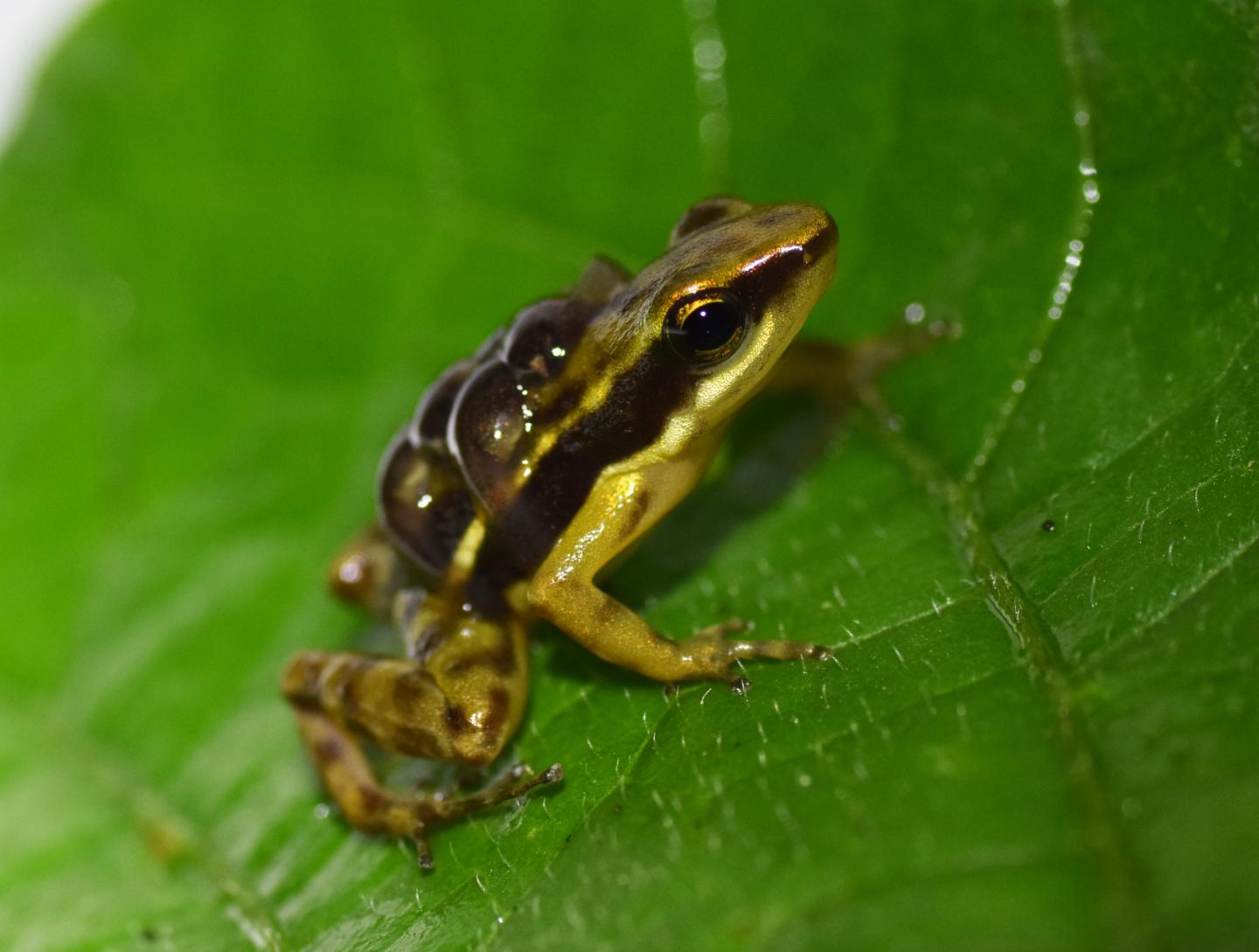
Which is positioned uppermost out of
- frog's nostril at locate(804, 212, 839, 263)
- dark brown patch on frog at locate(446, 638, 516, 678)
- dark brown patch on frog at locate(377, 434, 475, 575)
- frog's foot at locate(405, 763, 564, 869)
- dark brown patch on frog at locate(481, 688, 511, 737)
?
frog's nostril at locate(804, 212, 839, 263)

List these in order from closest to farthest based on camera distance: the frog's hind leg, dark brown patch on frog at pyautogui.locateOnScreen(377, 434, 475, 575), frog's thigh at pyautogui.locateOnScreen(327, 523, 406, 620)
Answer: the frog's hind leg, dark brown patch on frog at pyautogui.locateOnScreen(377, 434, 475, 575), frog's thigh at pyautogui.locateOnScreen(327, 523, 406, 620)

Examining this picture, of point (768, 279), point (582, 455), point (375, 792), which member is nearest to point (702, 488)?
point (582, 455)

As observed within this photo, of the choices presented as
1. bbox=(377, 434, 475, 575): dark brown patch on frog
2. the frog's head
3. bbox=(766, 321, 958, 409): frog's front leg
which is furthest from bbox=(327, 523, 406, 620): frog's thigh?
bbox=(766, 321, 958, 409): frog's front leg

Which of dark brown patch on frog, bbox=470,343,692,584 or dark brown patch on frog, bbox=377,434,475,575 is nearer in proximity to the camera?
dark brown patch on frog, bbox=470,343,692,584

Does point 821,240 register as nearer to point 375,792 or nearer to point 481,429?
point 481,429

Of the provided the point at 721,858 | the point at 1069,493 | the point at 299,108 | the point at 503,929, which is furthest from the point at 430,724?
the point at 299,108

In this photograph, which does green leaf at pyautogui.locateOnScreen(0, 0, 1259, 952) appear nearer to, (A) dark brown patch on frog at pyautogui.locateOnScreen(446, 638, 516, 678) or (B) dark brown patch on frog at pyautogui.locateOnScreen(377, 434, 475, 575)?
(A) dark brown patch on frog at pyautogui.locateOnScreen(446, 638, 516, 678)

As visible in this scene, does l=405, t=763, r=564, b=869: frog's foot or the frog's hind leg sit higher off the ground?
the frog's hind leg
